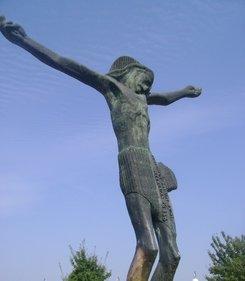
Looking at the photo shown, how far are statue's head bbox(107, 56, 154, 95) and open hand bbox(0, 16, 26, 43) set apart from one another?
4.49ft

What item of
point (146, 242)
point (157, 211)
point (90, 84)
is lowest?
point (146, 242)

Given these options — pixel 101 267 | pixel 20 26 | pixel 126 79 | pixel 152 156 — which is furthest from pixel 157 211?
pixel 101 267

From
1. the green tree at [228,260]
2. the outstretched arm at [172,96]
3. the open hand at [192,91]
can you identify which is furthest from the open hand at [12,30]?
the green tree at [228,260]

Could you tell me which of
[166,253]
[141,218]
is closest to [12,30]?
[141,218]

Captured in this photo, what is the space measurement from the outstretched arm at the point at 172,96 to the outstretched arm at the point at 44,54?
1.26m

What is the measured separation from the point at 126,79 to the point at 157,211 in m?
2.04

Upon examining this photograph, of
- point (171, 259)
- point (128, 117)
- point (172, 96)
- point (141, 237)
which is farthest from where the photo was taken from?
point (172, 96)

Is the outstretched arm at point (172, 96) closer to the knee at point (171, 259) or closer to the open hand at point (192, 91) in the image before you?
the open hand at point (192, 91)

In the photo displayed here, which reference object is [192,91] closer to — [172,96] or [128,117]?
[172,96]

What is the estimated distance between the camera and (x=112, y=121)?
721 cm

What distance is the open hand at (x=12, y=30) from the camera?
7.22 m

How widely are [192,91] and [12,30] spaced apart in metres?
3.24

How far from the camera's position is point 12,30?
7230 millimetres

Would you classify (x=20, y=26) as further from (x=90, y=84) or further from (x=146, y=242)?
(x=146, y=242)
